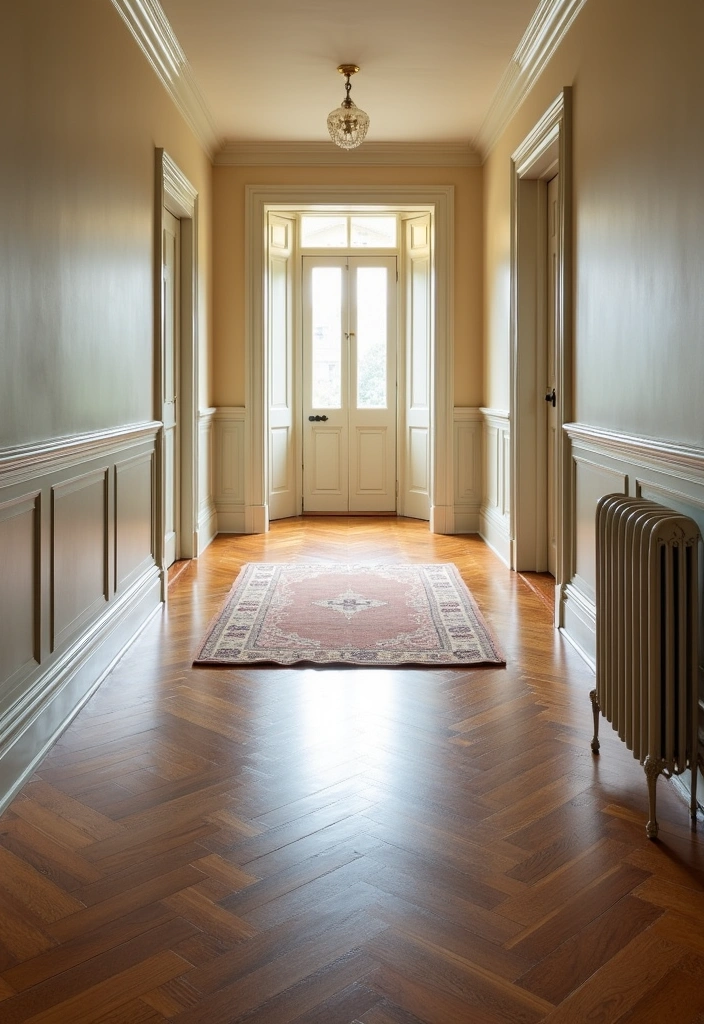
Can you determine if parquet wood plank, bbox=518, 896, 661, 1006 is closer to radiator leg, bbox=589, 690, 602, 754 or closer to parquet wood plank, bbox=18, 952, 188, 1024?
parquet wood plank, bbox=18, 952, 188, 1024

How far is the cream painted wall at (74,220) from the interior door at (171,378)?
3.49 feet

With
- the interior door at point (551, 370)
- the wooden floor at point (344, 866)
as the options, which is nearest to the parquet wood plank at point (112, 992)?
the wooden floor at point (344, 866)

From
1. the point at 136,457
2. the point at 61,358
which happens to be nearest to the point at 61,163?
the point at 61,358

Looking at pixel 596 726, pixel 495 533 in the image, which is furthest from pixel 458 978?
pixel 495 533

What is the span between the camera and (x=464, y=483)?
8.15 metres

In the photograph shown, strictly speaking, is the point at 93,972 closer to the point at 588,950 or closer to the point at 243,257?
the point at 588,950

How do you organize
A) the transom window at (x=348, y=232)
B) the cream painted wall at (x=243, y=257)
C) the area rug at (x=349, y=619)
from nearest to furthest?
the area rug at (x=349, y=619), the cream painted wall at (x=243, y=257), the transom window at (x=348, y=232)

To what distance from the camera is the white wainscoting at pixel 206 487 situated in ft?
23.7

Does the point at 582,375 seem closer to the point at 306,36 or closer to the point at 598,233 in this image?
the point at 598,233

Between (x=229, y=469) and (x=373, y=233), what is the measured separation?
2.58m

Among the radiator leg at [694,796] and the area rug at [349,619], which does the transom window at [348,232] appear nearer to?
the area rug at [349,619]

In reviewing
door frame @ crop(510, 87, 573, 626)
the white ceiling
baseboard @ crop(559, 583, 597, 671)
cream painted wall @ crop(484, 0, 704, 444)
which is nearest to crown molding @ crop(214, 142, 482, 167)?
the white ceiling

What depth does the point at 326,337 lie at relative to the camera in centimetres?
896

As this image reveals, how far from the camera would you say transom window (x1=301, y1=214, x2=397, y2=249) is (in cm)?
879
